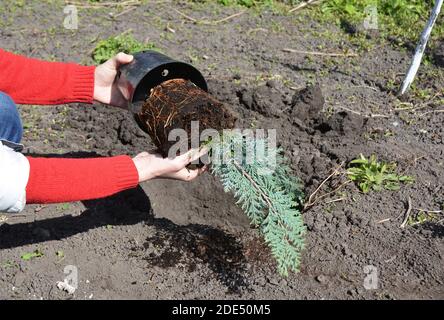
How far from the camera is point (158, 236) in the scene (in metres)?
3.18

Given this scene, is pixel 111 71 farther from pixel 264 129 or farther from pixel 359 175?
pixel 359 175

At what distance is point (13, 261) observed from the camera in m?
3.04

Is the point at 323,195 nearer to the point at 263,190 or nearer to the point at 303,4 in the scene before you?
the point at 263,190

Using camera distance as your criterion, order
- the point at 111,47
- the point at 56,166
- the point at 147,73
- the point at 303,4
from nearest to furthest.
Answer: the point at 56,166 < the point at 147,73 < the point at 111,47 < the point at 303,4

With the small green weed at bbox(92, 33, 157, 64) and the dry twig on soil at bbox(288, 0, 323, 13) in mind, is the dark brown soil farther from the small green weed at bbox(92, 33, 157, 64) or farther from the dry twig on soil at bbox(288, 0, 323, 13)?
the dry twig on soil at bbox(288, 0, 323, 13)

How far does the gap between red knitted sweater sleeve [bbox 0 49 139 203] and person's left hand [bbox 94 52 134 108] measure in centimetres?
12

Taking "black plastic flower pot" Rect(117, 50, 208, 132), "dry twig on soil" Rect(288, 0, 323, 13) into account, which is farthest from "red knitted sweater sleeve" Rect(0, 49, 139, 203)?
"dry twig on soil" Rect(288, 0, 323, 13)

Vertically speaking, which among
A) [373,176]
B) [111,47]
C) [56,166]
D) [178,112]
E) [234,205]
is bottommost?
[234,205]

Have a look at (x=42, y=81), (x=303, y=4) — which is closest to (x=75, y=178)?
(x=42, y=81)

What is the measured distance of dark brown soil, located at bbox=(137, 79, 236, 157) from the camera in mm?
2689

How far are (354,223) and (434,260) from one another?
403 mm

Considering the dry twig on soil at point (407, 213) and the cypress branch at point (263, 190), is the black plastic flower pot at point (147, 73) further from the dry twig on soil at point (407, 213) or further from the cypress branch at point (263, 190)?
the dry twig on soil at point (407, 213)

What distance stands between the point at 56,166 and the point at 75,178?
0.08 metres
